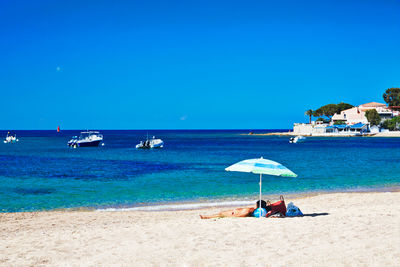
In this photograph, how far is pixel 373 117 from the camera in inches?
5546

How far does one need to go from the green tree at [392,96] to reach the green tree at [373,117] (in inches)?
1251

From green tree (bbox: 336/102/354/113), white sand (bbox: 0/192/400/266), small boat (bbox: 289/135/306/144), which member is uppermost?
green tree (bbox: 336/102/354/113)

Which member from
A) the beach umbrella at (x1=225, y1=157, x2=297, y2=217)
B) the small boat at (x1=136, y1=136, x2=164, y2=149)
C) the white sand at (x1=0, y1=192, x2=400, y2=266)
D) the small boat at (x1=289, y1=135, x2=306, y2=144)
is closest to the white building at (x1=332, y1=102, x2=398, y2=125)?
the small boat at (x1=289, y1=135, x2=306, y2=144)

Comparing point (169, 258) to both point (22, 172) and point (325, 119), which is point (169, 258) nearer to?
point (22, 172)

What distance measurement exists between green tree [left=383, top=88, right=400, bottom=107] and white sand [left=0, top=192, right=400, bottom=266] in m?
171

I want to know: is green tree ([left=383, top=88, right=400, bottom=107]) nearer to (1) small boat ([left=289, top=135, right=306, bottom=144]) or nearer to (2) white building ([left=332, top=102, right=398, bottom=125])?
(2) white building ([left=332, top=102, right=398, bottom=125])

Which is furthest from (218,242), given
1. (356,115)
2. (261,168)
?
(356,115)

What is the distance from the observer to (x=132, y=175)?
1282 inches

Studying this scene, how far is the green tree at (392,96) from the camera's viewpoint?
166 meters

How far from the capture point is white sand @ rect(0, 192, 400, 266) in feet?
27.9

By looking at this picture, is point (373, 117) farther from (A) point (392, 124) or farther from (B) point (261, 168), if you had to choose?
(B) point (261, 168)

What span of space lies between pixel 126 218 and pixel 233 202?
6425 millimetres

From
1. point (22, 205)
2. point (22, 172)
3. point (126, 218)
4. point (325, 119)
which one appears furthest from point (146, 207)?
point (325, 119)

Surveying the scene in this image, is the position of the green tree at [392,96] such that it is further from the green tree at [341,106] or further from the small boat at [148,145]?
the small boat at [148,145]
